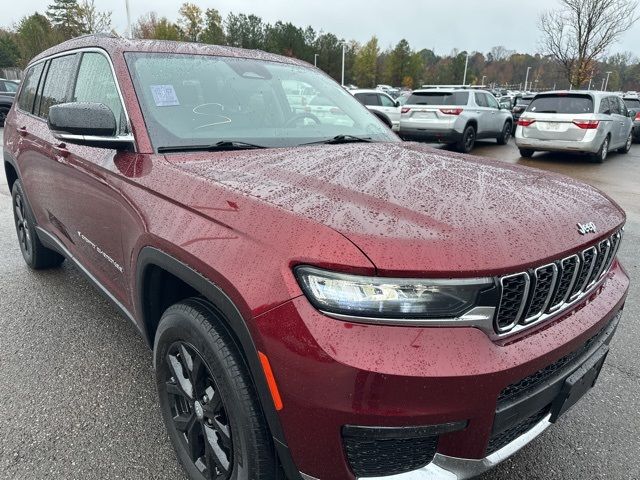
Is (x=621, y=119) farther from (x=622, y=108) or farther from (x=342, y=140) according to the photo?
(x=342, y=140)

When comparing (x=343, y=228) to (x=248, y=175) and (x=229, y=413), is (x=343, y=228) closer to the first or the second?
(x=248, y=175)

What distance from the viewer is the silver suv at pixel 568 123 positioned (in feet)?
35.3

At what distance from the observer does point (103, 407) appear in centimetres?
245

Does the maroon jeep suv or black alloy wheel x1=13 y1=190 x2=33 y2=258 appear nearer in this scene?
the maroon jeep suv

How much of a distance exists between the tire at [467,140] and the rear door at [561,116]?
1.73 metres

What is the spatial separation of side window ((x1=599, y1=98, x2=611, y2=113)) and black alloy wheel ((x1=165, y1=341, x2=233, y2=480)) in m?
11.9

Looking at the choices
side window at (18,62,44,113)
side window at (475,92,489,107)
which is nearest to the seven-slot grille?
side window at (18,62,44,113)

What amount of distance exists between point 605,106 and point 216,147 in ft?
39.3

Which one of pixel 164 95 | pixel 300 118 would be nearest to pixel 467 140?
pixel 300 118

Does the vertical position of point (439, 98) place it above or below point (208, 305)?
above

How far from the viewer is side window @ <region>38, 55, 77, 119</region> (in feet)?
10.0

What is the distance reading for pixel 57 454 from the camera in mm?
2129

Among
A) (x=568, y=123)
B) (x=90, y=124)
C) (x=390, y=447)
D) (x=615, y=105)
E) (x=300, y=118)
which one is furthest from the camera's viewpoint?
(x=615, y=105)

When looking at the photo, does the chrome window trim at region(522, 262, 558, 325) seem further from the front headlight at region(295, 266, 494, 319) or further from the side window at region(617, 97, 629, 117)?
the side window at region(617, 97, 629, 117)
